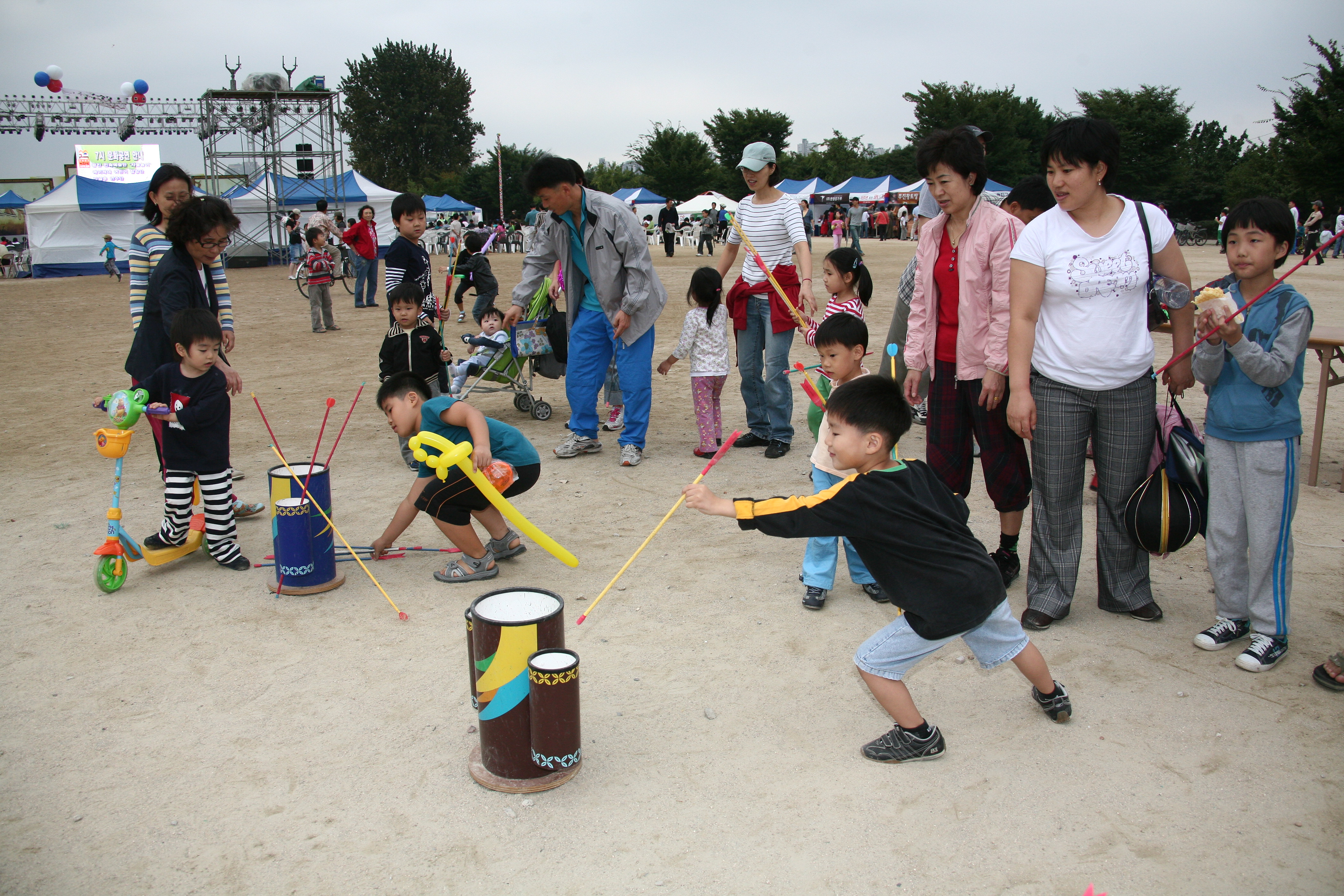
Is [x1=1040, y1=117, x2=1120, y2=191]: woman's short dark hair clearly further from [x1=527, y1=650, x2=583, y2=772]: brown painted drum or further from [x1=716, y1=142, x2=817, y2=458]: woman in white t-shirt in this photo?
[x1=527, y1=650, x2=583, y2=772]: brown painted drum

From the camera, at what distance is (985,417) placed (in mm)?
3799

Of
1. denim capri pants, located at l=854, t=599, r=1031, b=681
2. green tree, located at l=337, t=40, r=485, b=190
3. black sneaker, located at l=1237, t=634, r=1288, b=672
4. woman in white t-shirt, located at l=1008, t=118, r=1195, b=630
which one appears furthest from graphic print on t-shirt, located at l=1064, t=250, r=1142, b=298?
green tree, located at l=337, t=40, r=485, b=190

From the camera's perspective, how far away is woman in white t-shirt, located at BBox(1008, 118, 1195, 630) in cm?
327

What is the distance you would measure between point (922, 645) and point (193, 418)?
11.6 ft

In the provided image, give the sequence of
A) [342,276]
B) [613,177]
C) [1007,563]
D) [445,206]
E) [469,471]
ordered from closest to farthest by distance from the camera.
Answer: [469,471] → [1007,563] → [342,276] → [445,206] → [613,177]

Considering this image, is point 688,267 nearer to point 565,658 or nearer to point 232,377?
point 232,377

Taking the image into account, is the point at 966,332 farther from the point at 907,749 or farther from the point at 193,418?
the point at 193,418

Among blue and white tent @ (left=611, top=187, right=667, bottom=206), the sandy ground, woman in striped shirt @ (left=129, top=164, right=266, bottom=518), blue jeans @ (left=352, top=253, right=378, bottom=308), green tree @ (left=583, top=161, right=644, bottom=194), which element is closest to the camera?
the sandy ground

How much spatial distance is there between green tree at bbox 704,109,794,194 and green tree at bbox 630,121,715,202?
45.4 inches

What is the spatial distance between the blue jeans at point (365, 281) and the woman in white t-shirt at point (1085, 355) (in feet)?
47.9

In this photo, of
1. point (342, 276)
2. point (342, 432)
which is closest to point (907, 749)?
point (342, 432)

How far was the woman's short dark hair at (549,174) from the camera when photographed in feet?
18.6

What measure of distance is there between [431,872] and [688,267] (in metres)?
22.8

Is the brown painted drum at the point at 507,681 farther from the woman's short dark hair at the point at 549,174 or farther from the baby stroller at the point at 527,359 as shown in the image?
the baby stroller at the point at 527,359
